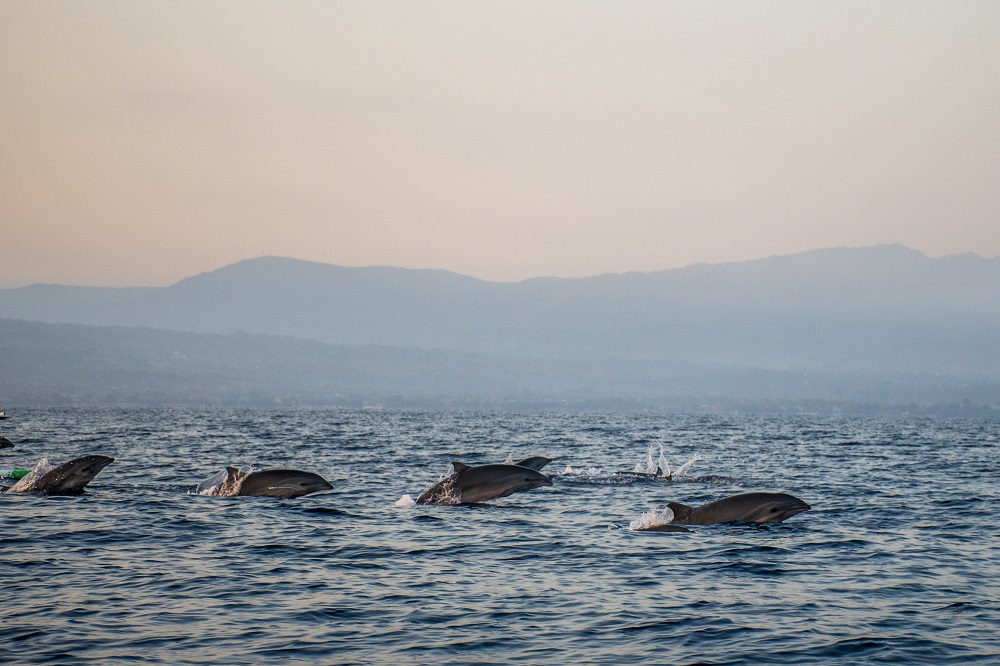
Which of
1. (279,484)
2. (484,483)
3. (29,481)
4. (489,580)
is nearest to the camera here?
(489,580)

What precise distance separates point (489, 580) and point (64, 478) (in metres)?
15.0

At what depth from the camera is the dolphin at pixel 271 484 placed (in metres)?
26.6

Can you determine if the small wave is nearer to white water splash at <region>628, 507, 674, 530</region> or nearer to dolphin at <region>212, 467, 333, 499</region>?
dolphin at <region>212, 467, 333, 499</region>

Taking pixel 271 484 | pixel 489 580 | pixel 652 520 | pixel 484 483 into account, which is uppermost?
pixel 484 483

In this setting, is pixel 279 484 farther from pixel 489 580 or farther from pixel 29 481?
pixel 489 580

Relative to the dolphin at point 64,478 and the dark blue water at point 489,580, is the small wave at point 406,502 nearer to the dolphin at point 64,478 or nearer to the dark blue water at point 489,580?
the dark blue water at point 489,580

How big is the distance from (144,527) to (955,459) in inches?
1561

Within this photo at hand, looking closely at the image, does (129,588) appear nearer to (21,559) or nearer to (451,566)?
(21,559)

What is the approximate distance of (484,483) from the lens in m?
25.2

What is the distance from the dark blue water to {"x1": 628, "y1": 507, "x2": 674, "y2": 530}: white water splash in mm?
450

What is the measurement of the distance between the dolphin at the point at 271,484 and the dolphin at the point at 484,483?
2.97 meters

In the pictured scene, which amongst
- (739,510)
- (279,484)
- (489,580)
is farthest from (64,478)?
(739,510)

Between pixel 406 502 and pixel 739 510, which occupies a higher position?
pixel 739 510

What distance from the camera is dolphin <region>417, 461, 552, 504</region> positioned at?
2505cm
